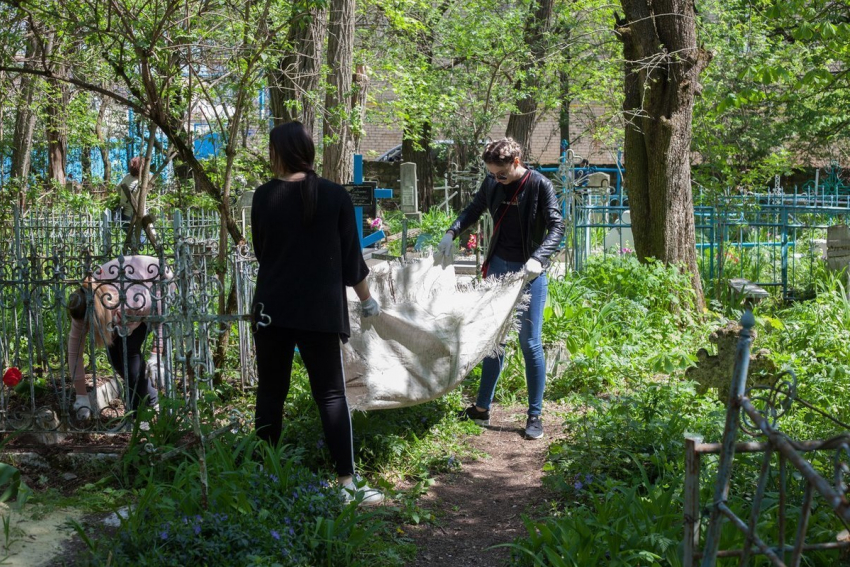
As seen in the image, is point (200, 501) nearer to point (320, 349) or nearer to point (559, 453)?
point (320, 349)

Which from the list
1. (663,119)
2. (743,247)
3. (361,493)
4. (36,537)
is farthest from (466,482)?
(743,247)

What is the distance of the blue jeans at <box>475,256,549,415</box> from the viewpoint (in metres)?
4.81

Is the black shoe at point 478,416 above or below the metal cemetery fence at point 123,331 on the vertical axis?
below

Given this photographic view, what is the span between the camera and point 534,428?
491cm

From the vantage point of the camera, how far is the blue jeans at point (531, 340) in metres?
4.81

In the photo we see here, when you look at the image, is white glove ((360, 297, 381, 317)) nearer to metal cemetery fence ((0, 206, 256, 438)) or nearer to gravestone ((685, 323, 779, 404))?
metal cemetery fence ((0, 206, 256, 438))

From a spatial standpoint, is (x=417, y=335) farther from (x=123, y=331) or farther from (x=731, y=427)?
(x=731, y=427)

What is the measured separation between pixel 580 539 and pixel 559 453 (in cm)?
128

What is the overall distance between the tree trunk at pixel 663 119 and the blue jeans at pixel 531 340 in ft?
9.94

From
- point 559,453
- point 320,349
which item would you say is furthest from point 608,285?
point 320,349

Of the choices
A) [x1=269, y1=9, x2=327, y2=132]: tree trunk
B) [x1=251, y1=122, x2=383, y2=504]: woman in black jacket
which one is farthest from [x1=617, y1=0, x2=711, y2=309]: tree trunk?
[x1=251, y1=122, x2=383, y2=504]: woman in black jacket

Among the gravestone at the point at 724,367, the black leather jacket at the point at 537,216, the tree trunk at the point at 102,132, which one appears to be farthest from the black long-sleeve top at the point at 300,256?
the tree trunk at the point at 102,132

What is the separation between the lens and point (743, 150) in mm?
20500

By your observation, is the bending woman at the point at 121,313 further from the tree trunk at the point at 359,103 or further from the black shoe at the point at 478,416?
the tree trunk at the point at 359,103
